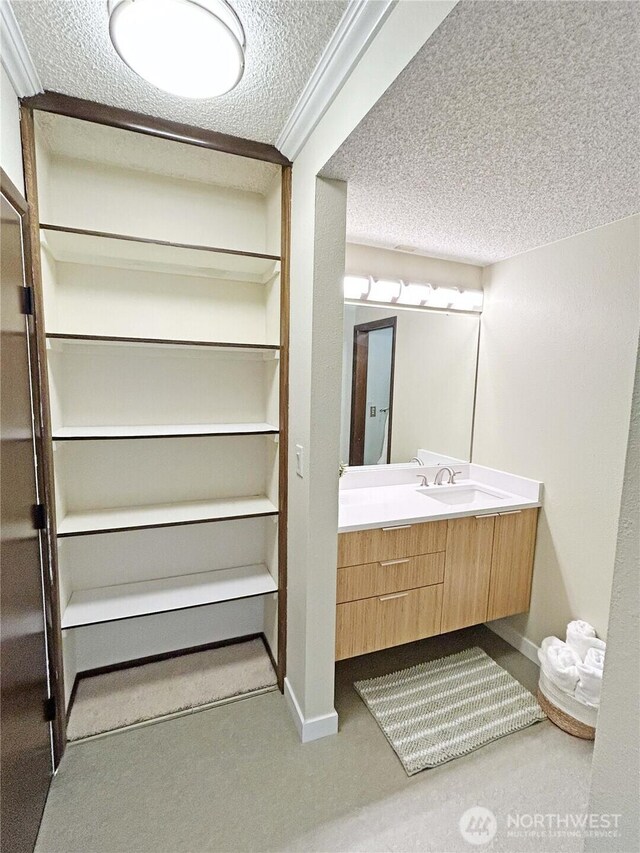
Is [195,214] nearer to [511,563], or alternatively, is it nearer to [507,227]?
[507,227]

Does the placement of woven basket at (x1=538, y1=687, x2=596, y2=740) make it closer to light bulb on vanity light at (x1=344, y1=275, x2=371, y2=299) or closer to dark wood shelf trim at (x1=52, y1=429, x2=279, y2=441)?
dark wood shelf trim at (x1=52, y1=429, x2=279, y2=441)

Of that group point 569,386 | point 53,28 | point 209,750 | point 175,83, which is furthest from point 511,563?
point 53,28

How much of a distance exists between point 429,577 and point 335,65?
205 centimetres

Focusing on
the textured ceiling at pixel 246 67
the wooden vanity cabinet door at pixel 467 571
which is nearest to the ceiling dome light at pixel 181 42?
the textured ceiling at pixel 246 67

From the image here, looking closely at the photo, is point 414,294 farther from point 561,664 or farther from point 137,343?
point 561,664

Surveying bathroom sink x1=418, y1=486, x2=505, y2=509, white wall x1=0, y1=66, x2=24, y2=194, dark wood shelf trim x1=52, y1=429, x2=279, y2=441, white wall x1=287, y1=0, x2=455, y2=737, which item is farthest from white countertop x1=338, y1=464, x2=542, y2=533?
white wall x1=0, y1=66, x2=24, y2=194

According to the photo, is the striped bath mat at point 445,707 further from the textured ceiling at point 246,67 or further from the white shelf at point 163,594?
the textured ceiling at point 246,67

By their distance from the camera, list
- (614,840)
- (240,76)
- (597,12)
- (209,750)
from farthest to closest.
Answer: (209,750) < (240,76) < (597,12) < (614,840)

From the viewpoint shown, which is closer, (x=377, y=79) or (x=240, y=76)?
(x=377, y=79)

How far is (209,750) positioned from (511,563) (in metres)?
1.72

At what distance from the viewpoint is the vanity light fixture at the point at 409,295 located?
225 cm

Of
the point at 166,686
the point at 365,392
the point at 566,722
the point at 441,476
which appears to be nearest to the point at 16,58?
the point at 365,392

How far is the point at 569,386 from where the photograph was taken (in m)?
2.02

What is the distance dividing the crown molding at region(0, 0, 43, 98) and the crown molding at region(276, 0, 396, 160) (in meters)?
0.81
